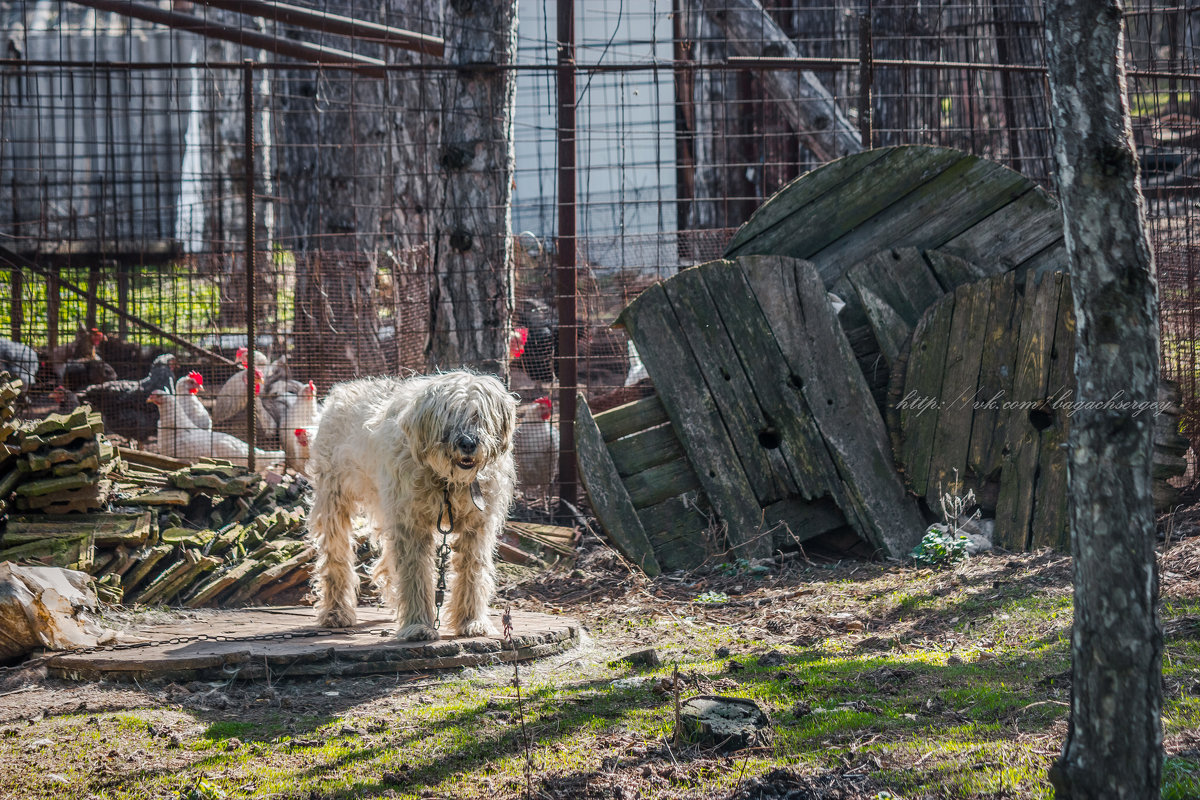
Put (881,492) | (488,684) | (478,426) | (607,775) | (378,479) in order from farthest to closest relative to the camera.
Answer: (881,492)
(378,479)
(478,426)
(488,684)
(607,775)

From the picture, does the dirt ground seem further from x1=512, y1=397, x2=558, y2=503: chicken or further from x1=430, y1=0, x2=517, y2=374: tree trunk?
x1=430, y1=0, x2=517, y2=374: tree trunk

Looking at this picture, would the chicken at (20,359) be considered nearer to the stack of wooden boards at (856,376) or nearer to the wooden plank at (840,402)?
the stack of wooden boards at (856,376)

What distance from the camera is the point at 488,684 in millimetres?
5336

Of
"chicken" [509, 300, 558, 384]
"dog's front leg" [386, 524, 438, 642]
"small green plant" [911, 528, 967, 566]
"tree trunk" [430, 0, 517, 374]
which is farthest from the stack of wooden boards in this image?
"chicken" [509, 300, 558, 384]

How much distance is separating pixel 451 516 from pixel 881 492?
342 centimetres

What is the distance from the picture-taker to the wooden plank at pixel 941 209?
808cm

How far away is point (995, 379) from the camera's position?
24.9 feet

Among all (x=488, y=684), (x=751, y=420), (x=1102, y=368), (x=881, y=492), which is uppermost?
(x=1102, y=368)

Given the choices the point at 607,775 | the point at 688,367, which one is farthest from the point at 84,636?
the point at 688,367

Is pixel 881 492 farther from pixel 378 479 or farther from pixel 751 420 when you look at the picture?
pixel 378 479

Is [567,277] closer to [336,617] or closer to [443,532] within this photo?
[443,532]

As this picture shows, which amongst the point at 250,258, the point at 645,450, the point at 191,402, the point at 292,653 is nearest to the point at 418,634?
the point at 292,653

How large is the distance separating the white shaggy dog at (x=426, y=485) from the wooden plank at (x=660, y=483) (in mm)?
1818

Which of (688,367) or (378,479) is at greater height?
(688,367)
